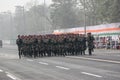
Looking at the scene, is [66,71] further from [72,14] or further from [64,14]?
[72,14]

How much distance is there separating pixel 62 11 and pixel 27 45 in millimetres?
68793

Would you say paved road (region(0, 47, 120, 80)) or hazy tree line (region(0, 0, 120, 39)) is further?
hazy tree line (region(0, 0, 120, 39))

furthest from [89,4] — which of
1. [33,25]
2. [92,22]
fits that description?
[33,25]

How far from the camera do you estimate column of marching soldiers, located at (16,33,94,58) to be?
3244 centimetres

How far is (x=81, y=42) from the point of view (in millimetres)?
32594

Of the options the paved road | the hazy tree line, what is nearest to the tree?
the hazy tree line

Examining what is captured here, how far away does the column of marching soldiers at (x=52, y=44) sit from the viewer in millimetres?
32438

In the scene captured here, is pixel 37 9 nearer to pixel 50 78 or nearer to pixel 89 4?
pixel 89 4

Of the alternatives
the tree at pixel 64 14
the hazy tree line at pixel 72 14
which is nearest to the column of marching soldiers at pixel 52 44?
the hazy tree line at pixel 72 14

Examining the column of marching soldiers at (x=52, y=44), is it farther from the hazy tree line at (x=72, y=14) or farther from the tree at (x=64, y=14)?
the tree at (x=64, y=14)

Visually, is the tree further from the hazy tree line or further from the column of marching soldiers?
the column of marching soldiers

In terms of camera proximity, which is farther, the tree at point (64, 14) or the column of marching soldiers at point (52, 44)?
the tree at point (64, 14)

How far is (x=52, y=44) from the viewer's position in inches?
1302

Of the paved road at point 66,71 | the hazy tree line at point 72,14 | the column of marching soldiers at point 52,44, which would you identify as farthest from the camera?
the hazy tree line at point 72,14
